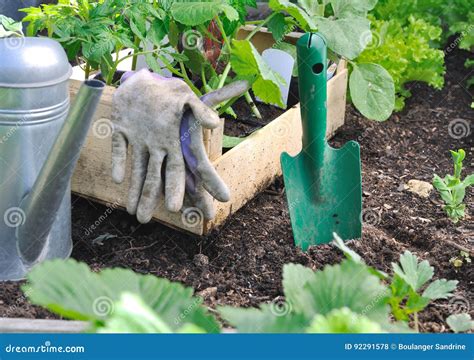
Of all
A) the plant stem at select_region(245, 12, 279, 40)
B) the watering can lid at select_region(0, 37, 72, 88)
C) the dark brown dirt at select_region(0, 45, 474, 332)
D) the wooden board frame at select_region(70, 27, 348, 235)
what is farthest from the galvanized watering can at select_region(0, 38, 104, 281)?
the plant stem at select_region(245, 12, 279, 40)

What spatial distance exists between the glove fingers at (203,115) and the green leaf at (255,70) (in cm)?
14

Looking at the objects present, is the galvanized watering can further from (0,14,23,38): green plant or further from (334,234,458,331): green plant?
(334,234,458,331): green plant

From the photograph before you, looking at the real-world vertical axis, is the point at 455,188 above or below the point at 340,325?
below

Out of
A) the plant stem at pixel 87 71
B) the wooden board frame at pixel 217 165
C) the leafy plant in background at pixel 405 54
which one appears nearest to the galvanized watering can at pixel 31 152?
the wooden board frame at pixel 217 165

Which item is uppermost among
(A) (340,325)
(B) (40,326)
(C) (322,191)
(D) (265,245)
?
(A) (340,325)

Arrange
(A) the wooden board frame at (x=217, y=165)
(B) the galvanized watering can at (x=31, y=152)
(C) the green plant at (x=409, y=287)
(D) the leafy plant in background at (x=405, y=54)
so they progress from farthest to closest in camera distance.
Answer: (D) the leafy plant in background at (x=405, y=54), (A) the wooden board frame at (x=217, y=165), (B) the galvanized watering can at (x=31, y=152), (C) the green plant at (x=409, y=287)

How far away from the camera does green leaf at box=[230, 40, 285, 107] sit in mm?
1511

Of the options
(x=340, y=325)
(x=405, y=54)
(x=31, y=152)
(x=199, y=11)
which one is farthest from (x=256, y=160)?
(x=340, y=325)

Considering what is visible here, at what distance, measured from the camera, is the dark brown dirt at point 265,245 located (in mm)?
1567

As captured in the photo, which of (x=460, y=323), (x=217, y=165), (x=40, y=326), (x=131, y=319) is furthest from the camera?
(x=217, y=165)

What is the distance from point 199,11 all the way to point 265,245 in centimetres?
57

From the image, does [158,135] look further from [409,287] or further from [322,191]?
[409,287]

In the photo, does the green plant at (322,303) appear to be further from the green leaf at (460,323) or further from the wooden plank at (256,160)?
the wooden plank at (256,160)

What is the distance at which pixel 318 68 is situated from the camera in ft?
5.16
